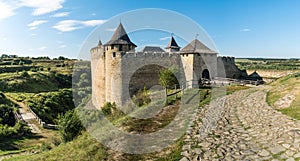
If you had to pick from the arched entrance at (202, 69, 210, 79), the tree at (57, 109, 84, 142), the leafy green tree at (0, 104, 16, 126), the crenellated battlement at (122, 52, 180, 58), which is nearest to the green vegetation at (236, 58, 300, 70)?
the arched entrance at (202, 69, 210, 79)

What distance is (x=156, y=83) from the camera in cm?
1961

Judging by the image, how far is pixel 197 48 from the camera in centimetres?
1897

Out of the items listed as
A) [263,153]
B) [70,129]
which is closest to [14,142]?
[70,129]

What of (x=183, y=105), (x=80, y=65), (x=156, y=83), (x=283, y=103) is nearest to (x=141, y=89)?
(x=156, y=83)

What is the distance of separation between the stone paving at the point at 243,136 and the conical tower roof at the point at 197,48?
34.6ft

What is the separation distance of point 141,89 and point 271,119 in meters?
12.7

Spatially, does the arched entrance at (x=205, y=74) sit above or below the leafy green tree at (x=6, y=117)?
above

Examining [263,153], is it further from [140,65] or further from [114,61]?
[114,61]

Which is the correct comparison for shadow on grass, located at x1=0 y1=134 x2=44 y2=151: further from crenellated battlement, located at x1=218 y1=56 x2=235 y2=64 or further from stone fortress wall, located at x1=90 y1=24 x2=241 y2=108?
crenellated battlement, located at x1=218 y1=56 x2=235 y2=64

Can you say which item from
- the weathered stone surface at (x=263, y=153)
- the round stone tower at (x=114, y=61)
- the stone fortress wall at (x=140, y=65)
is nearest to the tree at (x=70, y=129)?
the weathered stone surface at (x=263, y=153)

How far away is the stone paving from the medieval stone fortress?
964cm

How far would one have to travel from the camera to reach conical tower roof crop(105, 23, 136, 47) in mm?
18422

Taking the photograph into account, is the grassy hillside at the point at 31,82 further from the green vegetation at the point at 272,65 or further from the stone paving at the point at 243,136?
the stone paving at the point at 243,136

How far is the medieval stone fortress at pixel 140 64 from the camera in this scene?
1825cm
